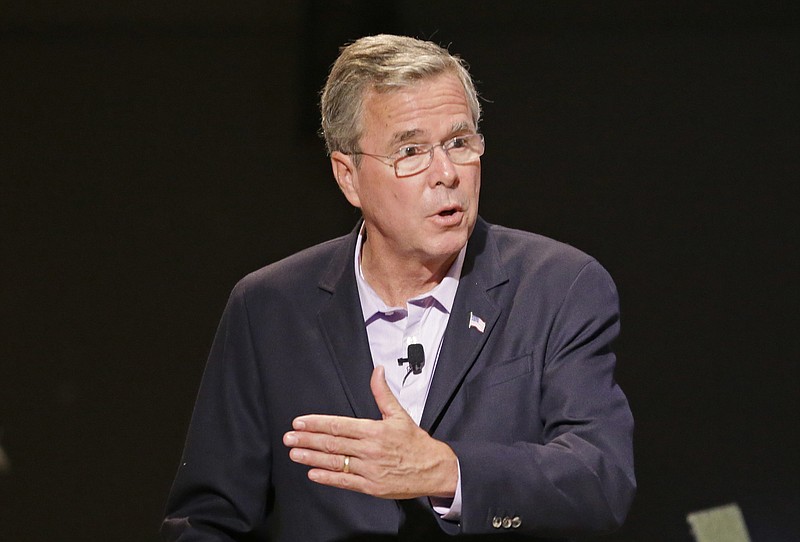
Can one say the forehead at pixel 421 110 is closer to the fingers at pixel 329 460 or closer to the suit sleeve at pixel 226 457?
the suit sleeve at pixel 226 457

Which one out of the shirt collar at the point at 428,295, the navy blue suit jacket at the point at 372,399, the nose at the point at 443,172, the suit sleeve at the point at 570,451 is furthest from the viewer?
the shirt collar at the point at 428,295

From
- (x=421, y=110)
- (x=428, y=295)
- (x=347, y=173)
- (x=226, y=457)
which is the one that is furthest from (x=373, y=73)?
(x=226, y=457)

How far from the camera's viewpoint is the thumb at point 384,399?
1929 millimetres

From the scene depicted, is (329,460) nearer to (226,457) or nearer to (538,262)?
(226,457)

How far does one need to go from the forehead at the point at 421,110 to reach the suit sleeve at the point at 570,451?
41 cm

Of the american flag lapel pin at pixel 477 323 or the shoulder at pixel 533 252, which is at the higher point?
the shoulder at pixel 533 252

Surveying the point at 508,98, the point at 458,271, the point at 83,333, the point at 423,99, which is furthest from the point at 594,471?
the point at 83,333

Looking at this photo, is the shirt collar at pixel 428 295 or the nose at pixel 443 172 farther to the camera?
the shirt collar at pixel 428 295

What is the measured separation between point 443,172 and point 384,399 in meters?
0.56

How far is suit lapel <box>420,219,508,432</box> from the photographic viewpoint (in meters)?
2.29

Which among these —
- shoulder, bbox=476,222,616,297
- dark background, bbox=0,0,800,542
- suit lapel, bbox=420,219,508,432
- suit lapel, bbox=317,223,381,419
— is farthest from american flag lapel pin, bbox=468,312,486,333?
dark background, bbox=0,0,800,542

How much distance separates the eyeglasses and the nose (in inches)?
0.6

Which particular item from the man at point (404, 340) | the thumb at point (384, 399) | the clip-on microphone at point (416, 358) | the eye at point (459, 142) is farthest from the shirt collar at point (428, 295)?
the thumb at point (384, 399)

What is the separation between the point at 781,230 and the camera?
3.48m
